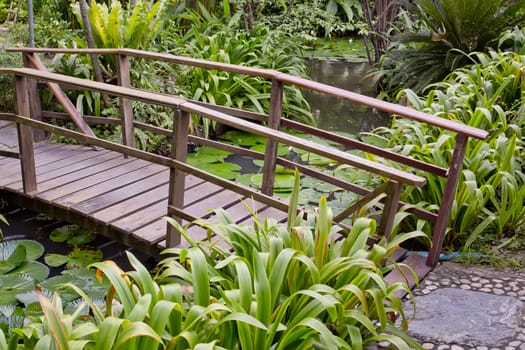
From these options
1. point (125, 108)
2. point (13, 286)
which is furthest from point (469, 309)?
point (125, 108)

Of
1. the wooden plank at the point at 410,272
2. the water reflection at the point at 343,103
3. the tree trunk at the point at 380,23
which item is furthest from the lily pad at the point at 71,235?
the tree trunk at the point at 380,23

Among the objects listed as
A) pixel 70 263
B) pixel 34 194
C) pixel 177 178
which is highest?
pixel 177 178

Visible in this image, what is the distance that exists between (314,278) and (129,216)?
60.7 inches

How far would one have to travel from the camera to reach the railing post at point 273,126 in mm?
3457

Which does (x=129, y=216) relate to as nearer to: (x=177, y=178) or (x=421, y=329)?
(x=177, y=178)

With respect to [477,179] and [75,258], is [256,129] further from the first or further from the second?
[75,258]

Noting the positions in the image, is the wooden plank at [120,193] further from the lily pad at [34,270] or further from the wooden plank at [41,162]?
the wooden plank at [41,162]

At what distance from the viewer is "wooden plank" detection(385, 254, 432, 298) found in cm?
274

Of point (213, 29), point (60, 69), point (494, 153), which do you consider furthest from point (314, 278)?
point (213, 29)

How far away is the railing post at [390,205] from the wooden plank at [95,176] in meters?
1.95

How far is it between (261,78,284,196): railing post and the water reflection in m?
2.77

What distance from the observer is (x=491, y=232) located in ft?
10.9

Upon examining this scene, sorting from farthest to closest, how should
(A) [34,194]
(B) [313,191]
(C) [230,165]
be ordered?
(C) [230,165]
(B) [313,191]
(A) [34,194]

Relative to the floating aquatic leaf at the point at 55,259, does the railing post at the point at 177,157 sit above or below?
above
